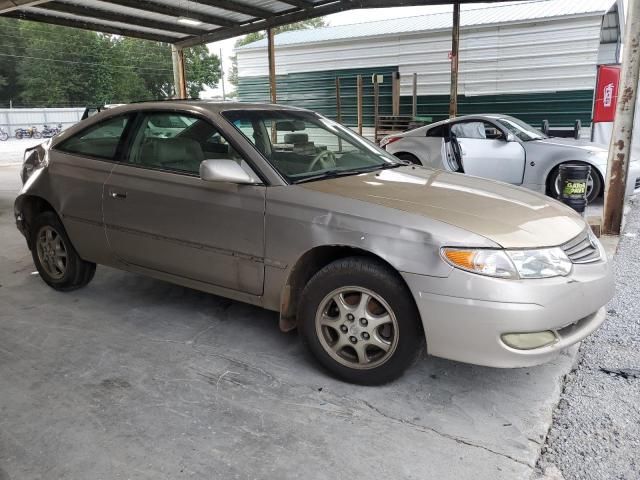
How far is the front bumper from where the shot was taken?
2525mm

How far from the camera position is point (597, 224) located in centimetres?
622

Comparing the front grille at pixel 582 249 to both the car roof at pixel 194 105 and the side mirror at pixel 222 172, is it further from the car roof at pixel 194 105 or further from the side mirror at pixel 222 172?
the car roof at pixel 194 105

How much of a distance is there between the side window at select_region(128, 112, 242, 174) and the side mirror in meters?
0.24

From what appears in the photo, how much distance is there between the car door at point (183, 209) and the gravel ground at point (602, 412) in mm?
1809

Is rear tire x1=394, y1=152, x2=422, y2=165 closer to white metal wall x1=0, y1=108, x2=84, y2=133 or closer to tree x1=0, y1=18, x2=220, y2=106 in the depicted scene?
white metal wall x1=0, y1=108, x2=84, y2=133

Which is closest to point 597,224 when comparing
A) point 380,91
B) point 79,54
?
point 380,91

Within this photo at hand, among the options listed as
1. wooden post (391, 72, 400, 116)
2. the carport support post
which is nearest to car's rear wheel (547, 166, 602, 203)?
wooden post (391, 72, 400, 116)

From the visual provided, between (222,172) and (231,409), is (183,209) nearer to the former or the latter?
(222,172)

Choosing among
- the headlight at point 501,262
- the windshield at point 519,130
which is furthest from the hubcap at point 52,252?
the windshield at point 519,130

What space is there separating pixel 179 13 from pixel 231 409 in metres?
9.99

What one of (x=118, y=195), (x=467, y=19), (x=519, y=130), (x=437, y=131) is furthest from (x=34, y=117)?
(x=118, y=195)

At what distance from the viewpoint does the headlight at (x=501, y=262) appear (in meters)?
2.55

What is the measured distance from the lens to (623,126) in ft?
19.0

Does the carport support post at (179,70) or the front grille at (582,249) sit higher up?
the carport support post at (179,70)
